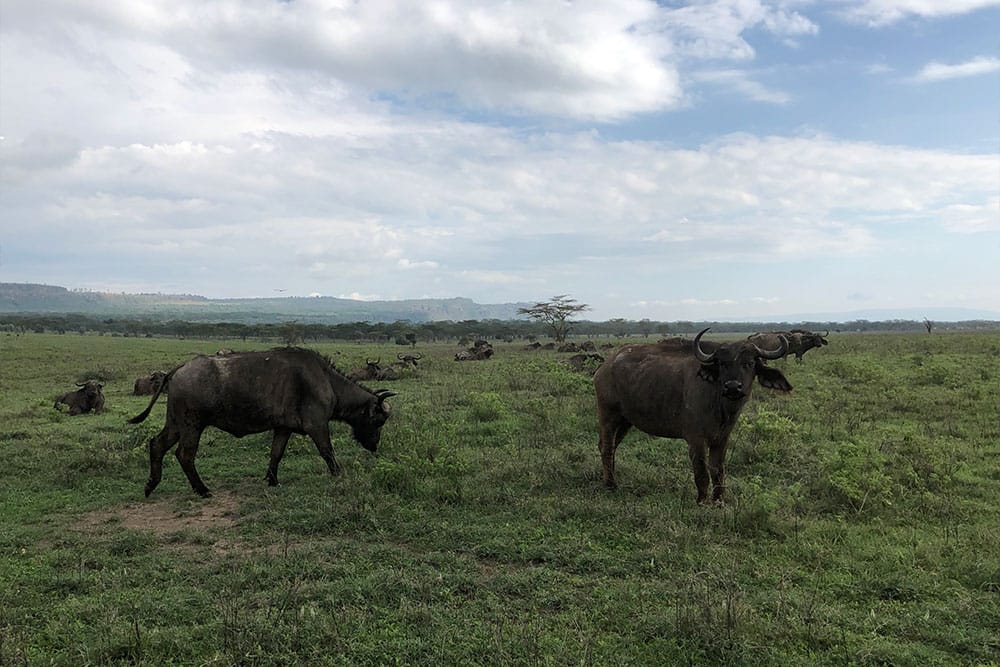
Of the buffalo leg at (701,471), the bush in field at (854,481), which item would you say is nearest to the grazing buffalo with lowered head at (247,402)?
the buffalo leg at (701,471)

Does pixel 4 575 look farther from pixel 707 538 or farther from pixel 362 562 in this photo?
pixel 707 538

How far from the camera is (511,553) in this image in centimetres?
652

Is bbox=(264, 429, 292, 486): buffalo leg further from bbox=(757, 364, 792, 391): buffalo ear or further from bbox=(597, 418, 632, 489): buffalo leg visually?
bbox=(757, 364, 792, 391): buffalo ear

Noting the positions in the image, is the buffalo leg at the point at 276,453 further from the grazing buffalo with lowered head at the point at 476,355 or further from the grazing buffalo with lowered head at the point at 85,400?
the grazing buffalo with lowered head at the point at 476,355

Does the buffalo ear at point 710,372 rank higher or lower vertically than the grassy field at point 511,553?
higher

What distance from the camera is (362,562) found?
248 inches

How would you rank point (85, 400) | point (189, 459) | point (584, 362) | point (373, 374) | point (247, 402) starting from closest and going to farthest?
point (189, 459) → point (247, 402) → point (85, 400) → point (373, 374) → point (584, 362)

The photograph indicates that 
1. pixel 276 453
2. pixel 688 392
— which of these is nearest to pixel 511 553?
pixel 688 392

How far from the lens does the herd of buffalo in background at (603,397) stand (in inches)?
309

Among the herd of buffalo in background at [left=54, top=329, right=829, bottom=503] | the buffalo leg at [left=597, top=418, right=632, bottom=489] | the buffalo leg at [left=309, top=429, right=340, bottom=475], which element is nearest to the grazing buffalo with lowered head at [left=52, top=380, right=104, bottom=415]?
the herd of buffalo in background at [left=54, top=329, right=829, bottom=503]

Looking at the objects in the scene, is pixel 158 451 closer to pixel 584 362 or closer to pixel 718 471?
pixel 718 471

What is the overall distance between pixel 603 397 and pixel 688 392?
1.51 metres

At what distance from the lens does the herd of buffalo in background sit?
7.84 metres

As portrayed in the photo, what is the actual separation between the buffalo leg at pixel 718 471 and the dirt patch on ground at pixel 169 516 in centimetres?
640
